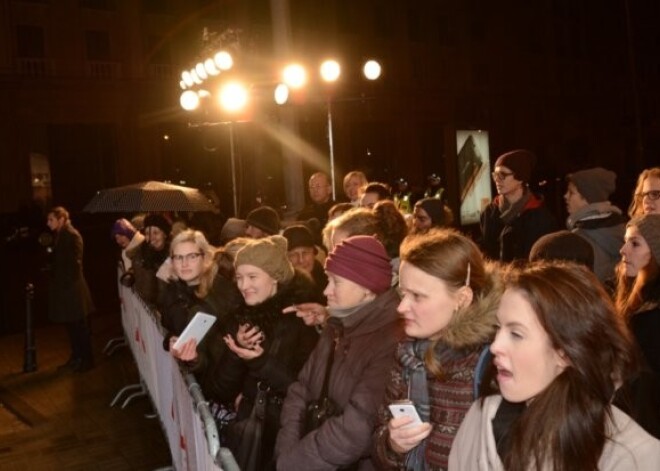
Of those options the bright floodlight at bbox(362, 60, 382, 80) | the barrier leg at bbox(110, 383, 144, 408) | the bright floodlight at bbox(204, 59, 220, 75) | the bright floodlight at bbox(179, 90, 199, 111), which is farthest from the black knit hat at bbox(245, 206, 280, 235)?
the bright floodlight at bbox(179, 90, 199, 111)

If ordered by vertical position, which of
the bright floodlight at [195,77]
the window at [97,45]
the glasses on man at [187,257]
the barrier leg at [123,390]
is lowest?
the barrier leg at [123,390]

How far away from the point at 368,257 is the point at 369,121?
3093 cm

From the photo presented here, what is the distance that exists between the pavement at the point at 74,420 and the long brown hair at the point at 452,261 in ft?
14.5

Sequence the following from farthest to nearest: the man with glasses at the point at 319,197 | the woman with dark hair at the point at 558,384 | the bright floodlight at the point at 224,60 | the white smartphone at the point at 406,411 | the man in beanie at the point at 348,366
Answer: the bright floodlight at the point at 224,60
the man with glasses at the point at 319,197
the man in beanie at the point at 348,366
the white smartphone at the point at 406,411
the woman with dark hair at the point at 558,384

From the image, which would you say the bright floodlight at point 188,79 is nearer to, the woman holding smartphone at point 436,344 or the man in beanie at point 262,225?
the man in beanie at point 262,225

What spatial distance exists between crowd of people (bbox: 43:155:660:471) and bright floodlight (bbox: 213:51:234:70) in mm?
7152

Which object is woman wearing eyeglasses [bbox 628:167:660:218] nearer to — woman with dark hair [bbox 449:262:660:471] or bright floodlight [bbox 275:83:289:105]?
woman with dark hair [bbox 449:262:660:471]

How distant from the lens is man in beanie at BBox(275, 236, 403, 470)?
10.6 feet

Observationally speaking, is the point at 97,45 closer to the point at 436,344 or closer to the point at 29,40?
the point at 29,40

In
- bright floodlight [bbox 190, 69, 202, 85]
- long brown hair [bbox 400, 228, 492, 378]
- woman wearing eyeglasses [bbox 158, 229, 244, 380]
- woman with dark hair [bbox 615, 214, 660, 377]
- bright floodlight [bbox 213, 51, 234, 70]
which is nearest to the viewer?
long brown hair [bbox 400, 228, 492, 378]

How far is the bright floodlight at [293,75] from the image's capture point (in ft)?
34.1

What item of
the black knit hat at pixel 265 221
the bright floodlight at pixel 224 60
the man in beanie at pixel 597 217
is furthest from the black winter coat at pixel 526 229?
the bright floodlight at pixel 224 60

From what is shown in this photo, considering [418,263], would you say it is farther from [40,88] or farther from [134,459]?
[40,88]

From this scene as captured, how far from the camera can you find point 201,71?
535 inches
